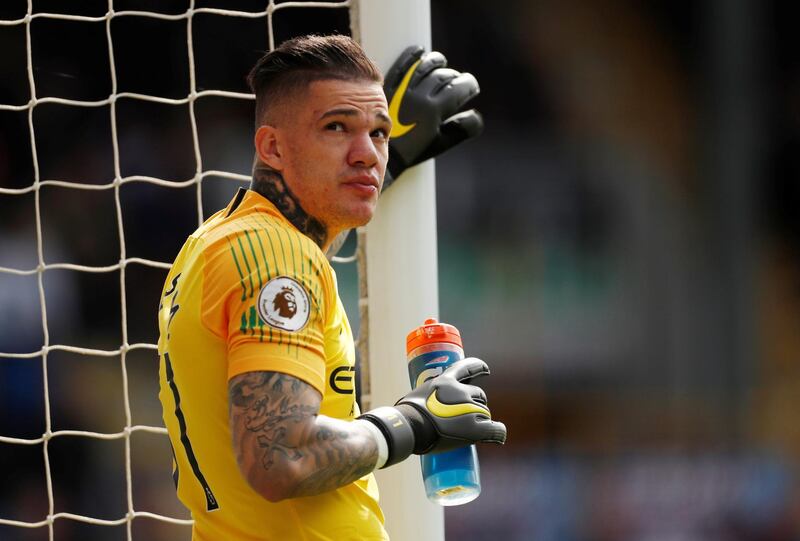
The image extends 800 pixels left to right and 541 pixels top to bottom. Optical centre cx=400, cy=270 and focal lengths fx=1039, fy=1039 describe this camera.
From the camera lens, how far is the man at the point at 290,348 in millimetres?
1188

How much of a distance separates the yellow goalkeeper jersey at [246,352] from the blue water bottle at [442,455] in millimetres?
90

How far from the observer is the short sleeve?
1195 millimetres

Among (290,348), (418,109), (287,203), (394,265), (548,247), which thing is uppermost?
(548,247)

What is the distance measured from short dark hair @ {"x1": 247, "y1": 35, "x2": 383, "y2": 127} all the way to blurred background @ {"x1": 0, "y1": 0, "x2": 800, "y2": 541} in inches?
113

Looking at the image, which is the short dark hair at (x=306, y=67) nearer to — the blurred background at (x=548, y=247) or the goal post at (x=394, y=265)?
the goal post at (x=394, y=265)

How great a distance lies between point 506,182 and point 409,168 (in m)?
3.60

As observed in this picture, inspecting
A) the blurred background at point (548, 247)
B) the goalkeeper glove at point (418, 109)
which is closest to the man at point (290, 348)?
→ the goalkeeper glove at point (418, 109)

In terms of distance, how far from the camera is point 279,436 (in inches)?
46.1

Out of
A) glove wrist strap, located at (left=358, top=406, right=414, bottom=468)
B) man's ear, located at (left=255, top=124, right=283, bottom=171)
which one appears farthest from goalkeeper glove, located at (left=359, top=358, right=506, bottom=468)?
man's ear, located at (left=255, top=124, right=283, bottom=171)

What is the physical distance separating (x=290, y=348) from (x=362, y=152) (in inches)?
13.4

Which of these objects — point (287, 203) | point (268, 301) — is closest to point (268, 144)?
point (287, 203)

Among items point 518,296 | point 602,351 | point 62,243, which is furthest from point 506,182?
point 62,243

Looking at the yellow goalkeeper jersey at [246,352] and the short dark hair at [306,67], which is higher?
the short dark hair at [306,67]

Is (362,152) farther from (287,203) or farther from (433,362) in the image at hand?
(433,362)
